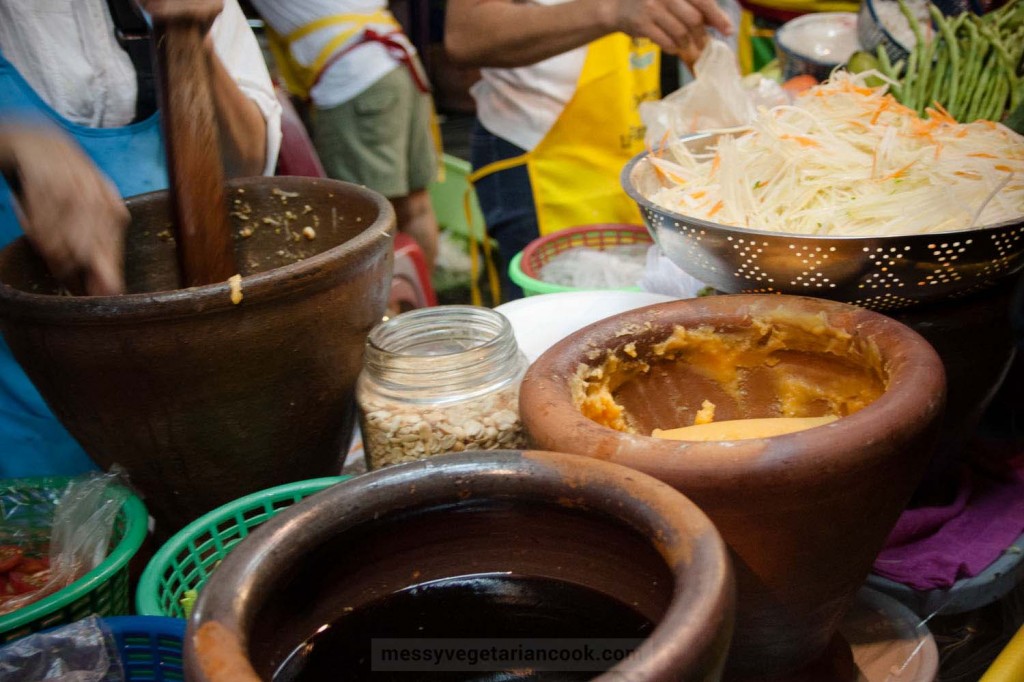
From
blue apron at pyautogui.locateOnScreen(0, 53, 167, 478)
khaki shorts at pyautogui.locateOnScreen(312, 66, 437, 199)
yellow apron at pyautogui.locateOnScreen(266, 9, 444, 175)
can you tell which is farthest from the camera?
khaki shorts at pyautogui.locateOnScreen(312, 66, 437, 199)

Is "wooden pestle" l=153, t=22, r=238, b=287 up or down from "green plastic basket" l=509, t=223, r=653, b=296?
up

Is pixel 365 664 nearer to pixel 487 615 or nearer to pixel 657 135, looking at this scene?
pixel 487 615

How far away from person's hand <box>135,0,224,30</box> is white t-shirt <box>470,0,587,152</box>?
186cm

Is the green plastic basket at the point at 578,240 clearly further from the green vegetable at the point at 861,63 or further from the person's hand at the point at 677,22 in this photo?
the green vegetable at the point at 861,63

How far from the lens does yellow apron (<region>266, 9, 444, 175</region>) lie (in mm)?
3836

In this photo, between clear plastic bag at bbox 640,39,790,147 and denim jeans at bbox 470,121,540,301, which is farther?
denim jeans at bbox 470,121,540,301

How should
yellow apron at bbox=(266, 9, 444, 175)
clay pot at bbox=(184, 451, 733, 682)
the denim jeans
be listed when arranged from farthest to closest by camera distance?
yellow apron at bbox=(266, 9, 444, 175) < the denim jeans < clay pot at bbox=(184, 451, 733, 682)

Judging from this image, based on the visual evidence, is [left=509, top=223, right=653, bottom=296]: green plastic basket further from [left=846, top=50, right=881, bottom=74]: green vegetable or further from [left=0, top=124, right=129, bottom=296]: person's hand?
[left=0, top=124, right=129, bottom=296]: person's hand

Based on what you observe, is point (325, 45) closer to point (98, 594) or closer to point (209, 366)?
point (209, 366)

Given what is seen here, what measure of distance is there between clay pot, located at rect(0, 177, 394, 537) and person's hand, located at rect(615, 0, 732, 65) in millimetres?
1124

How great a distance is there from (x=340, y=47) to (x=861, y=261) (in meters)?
3.26

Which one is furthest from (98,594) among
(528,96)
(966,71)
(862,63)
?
(528,96)

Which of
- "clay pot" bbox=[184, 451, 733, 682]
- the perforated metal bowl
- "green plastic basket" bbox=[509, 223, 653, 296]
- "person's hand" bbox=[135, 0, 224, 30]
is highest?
"person's hand" bbox=[135, 0, 224, 30]

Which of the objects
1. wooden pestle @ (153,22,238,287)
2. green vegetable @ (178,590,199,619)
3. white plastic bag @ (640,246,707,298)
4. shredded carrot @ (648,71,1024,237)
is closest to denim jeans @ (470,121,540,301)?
white plastic bag @ (640,246,707,298)
